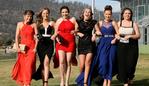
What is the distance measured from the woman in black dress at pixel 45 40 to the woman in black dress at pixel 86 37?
74 cm

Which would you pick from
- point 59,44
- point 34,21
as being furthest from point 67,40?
point 34,21

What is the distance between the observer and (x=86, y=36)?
11.9m

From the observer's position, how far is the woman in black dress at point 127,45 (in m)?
11.5

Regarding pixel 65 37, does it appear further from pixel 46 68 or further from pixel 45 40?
pixel 46 68

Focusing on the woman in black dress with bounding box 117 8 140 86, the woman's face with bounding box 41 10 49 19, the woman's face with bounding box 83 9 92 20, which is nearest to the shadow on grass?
the woman in black dress with bounding box 117 8 140 86

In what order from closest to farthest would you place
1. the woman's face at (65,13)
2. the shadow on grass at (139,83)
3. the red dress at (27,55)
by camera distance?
1. the red dress at (27,55)
2. the woman's face at (65,13)
3. the shadow on grass at (139,83)

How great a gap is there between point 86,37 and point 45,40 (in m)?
1.05

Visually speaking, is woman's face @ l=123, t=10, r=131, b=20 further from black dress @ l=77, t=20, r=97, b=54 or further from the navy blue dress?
black dress @ l=77, t=20, r=97, b=54

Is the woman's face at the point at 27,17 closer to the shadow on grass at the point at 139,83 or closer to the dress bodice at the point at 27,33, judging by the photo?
the dress bodice at the point at 27,33

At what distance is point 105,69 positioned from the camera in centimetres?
1188

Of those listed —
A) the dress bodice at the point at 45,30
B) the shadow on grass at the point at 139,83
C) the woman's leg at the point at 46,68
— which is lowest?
the shadow on grass at the point at 139,83

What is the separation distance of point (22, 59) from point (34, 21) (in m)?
1.00

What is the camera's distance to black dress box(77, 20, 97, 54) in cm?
1180

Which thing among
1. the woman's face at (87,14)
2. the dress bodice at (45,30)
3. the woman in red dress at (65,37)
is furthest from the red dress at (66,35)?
the woman's face at (87,14)
